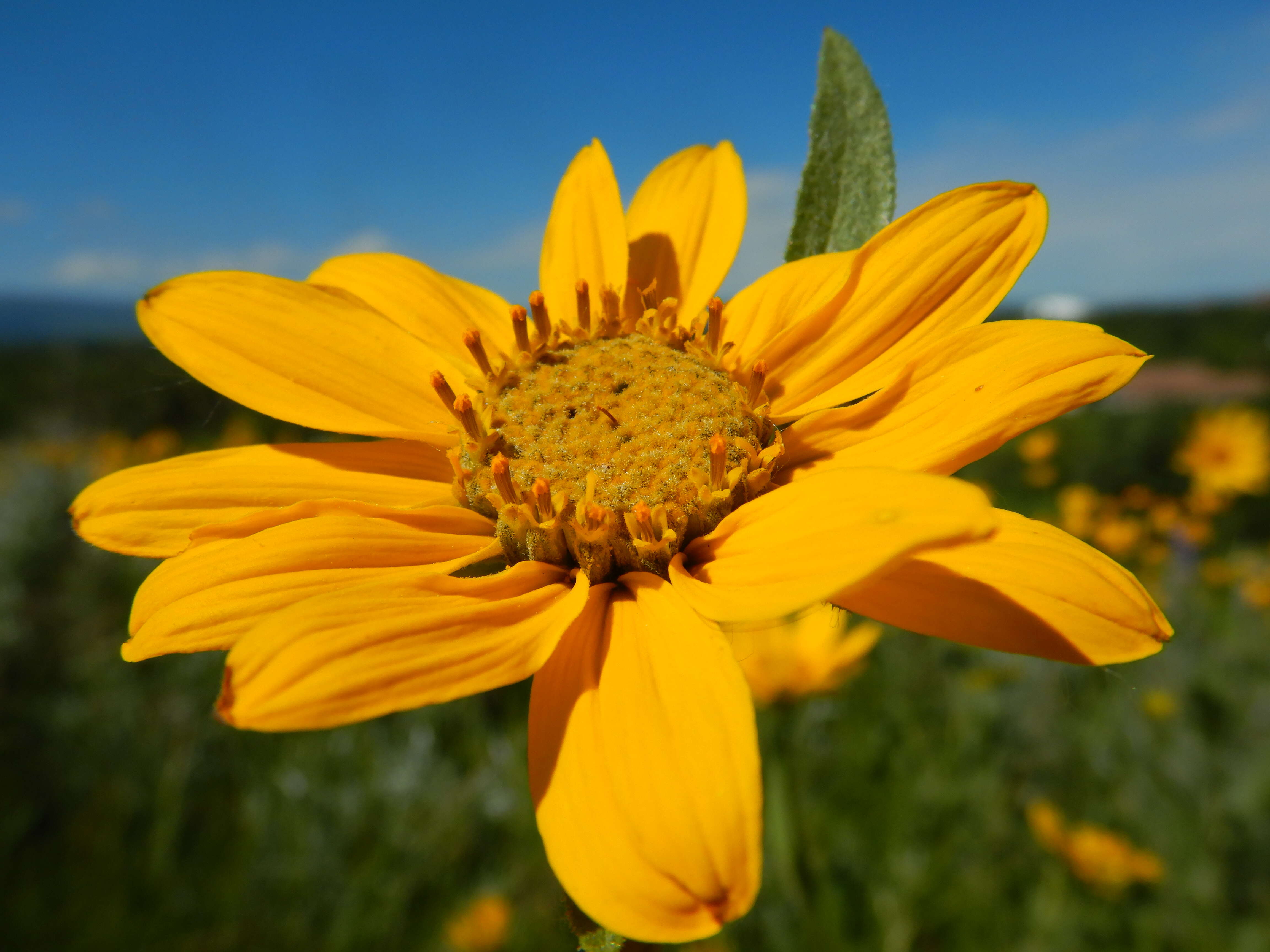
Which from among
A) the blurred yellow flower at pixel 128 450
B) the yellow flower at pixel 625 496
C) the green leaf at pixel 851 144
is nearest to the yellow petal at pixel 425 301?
the yellow flower at pixel 625 496

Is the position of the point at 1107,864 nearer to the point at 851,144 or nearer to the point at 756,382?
the point at 756,382

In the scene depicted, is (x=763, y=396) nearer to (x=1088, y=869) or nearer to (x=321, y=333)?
(x=321, y=333)

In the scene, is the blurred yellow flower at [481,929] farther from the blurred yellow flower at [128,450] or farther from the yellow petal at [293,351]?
the blurred yellow flower at [128,450]

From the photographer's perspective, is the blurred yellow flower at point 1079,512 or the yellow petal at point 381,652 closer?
the yellow petal at point 381,652

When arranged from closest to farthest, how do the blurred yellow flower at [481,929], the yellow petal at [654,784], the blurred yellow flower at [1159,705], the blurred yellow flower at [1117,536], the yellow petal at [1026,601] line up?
the yellow petal at [654,784], the yellow petal at [1026,601], the blurred yellow flower at [481,929], the blurred yellow flower at [1159,705], the blurred yellow flower at [1117,536]

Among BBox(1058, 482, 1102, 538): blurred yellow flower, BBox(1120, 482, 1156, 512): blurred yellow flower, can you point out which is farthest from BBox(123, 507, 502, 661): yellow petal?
BBox(1058, 482, 1102, 538): blurred yellow flower

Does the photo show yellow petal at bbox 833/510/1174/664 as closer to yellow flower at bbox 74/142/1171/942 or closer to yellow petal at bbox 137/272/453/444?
yellow flower at bbox 74/142/1171/942

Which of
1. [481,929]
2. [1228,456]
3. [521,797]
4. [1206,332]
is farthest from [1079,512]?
[1206,332]
